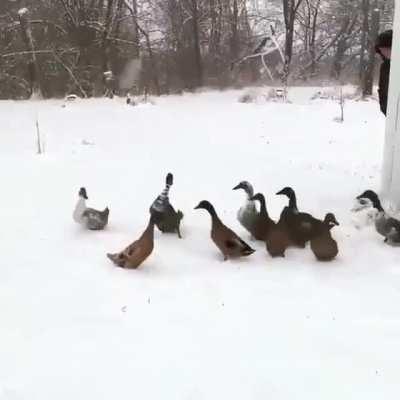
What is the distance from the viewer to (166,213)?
500 cm

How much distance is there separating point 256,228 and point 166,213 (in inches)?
31.0

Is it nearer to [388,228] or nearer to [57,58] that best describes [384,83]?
[388,228]

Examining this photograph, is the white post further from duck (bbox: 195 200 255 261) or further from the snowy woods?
the snowy woods

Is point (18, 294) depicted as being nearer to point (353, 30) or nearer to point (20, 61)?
point (20, 61)

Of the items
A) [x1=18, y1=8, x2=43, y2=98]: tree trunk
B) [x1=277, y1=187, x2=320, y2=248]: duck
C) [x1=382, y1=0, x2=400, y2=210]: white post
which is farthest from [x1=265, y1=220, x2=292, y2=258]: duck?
[x1=18, y1=8, x2=43, y2=98]: tree trunk

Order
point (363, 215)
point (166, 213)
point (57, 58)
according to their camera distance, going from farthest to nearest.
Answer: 1. point (57, 58)
2. point (363, 215)
3. point (166, 213)

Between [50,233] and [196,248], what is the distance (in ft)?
4.47

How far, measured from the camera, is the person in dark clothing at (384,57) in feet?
18.7

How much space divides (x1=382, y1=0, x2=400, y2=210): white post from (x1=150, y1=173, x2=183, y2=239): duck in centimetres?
204

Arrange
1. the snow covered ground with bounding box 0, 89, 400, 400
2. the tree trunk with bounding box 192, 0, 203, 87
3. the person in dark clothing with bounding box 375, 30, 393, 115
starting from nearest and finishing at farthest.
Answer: the snow covered ground with bounding box 0, 89, 400, 400 → the person in dark clothing with bounding box 375, 30, 393, 115 → the tree trunk with bounding box 192, 0, 203, 87

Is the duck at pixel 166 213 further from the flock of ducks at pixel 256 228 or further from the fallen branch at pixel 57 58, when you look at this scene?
the fallen branch at pixel 57 58

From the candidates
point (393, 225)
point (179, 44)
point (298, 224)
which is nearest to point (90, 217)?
point (298, 224)

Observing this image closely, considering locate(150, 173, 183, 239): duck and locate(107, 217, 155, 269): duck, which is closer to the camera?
locate(107, 217, 155, 269): duck

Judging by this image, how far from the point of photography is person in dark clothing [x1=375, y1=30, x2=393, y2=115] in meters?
Result: 5.71
